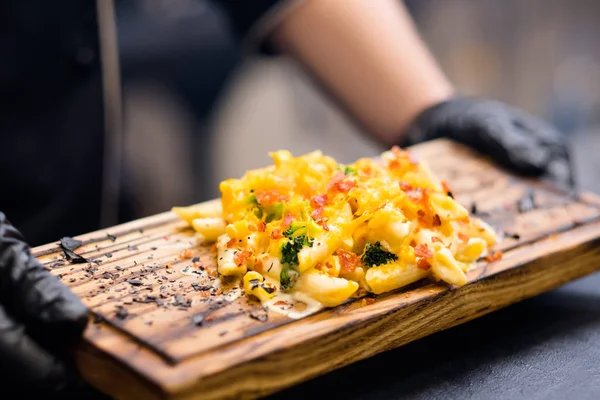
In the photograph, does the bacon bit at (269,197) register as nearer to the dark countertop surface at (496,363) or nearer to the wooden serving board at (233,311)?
the wooden serving board at (233,311)

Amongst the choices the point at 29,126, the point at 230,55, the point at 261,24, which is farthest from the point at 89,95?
the point at 230,55

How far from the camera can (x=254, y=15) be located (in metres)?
2.22

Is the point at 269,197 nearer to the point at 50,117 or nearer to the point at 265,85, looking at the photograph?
the point at 50,117

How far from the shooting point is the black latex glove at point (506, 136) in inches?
71.7

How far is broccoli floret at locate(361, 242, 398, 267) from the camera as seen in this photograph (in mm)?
1274

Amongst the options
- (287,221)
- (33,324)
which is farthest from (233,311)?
(33,324)

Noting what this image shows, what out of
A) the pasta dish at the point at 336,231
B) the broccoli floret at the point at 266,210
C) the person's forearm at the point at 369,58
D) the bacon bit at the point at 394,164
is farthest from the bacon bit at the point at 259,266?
the person's forearm at the point at 369,58

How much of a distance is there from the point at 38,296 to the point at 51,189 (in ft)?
3.26

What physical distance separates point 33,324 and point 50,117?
102cm

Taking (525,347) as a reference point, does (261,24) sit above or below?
above

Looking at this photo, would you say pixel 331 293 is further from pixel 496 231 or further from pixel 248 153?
pixel 248 153

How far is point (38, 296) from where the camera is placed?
3.68ft

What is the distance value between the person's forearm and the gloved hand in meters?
1.34

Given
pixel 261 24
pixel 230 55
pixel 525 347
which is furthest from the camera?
pixel 230 55
